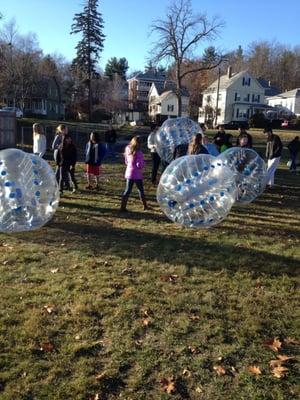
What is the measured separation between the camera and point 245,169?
34.3 ft

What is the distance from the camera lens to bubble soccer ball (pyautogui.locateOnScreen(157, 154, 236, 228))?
766 cm

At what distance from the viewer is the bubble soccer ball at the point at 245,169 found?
1040 centimetres

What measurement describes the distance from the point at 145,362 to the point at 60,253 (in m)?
3.39

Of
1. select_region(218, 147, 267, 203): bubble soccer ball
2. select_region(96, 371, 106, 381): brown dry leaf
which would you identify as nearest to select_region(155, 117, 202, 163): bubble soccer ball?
select_region(218, 147, 267, 203): bubble soccer ball

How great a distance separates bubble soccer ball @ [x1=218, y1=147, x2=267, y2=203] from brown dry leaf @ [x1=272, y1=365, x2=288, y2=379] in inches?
248

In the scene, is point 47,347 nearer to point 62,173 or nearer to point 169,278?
point 169,278

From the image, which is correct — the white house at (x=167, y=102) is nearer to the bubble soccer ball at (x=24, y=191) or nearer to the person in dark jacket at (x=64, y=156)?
the person in dark jacket at (x=64, y=156)

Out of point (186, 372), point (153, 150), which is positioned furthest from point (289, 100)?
point (186, 372)

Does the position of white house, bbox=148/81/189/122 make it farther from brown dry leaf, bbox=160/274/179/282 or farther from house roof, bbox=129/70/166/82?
brown dry leaf, bbox=160/274/179/282

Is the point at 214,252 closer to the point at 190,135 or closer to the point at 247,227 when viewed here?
the point at 247,227

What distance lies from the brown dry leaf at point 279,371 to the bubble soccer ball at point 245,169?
6310 mm

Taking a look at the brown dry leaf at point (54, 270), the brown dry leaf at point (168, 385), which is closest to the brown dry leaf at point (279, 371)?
the brown dry leaf at point (168, 385)

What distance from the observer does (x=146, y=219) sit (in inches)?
382

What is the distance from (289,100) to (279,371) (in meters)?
84.5
